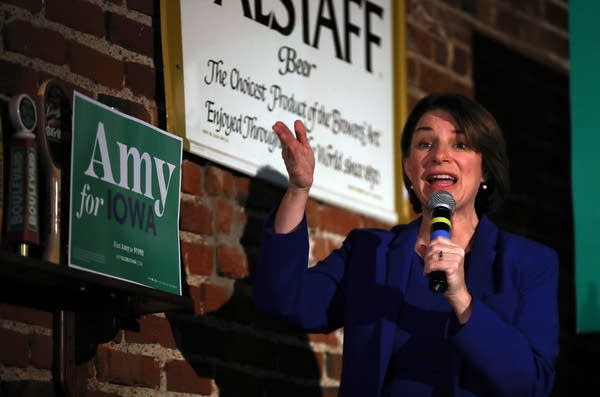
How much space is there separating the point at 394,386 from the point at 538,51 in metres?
2.10

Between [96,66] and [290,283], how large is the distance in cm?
64

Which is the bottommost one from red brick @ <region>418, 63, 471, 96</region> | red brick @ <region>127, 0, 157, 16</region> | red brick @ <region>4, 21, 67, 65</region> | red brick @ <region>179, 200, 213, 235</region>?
red brick @ <region>179, 200, 213, 235</region>

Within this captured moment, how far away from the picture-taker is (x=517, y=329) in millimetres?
2586

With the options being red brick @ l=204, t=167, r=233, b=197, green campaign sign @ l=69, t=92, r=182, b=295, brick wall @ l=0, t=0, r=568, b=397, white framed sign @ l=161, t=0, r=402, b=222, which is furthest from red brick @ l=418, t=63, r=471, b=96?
green campaign sign @ l=69, t=92, r=182, b=295

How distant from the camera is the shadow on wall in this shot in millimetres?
2918

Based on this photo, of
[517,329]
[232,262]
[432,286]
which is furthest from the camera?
[232,262]

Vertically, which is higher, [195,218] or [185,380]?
[195,218]

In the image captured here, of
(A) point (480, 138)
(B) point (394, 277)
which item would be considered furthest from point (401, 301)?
(A) point (480, 138)

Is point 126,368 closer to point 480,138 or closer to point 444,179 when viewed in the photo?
point 444,179

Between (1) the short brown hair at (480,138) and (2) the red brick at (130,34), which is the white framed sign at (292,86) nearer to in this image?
(2) the red brick at (130,34)

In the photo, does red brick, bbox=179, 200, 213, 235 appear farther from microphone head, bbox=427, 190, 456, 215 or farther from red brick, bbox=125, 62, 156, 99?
microphone head, bbox=427, 190, 456, 215

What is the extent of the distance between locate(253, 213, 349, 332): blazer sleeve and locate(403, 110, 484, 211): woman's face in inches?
12.4

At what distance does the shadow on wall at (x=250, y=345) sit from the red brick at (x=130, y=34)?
45 cm

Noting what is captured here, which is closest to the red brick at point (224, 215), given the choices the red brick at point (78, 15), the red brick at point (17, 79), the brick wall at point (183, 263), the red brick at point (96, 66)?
the brick wall at point (183, 263)
